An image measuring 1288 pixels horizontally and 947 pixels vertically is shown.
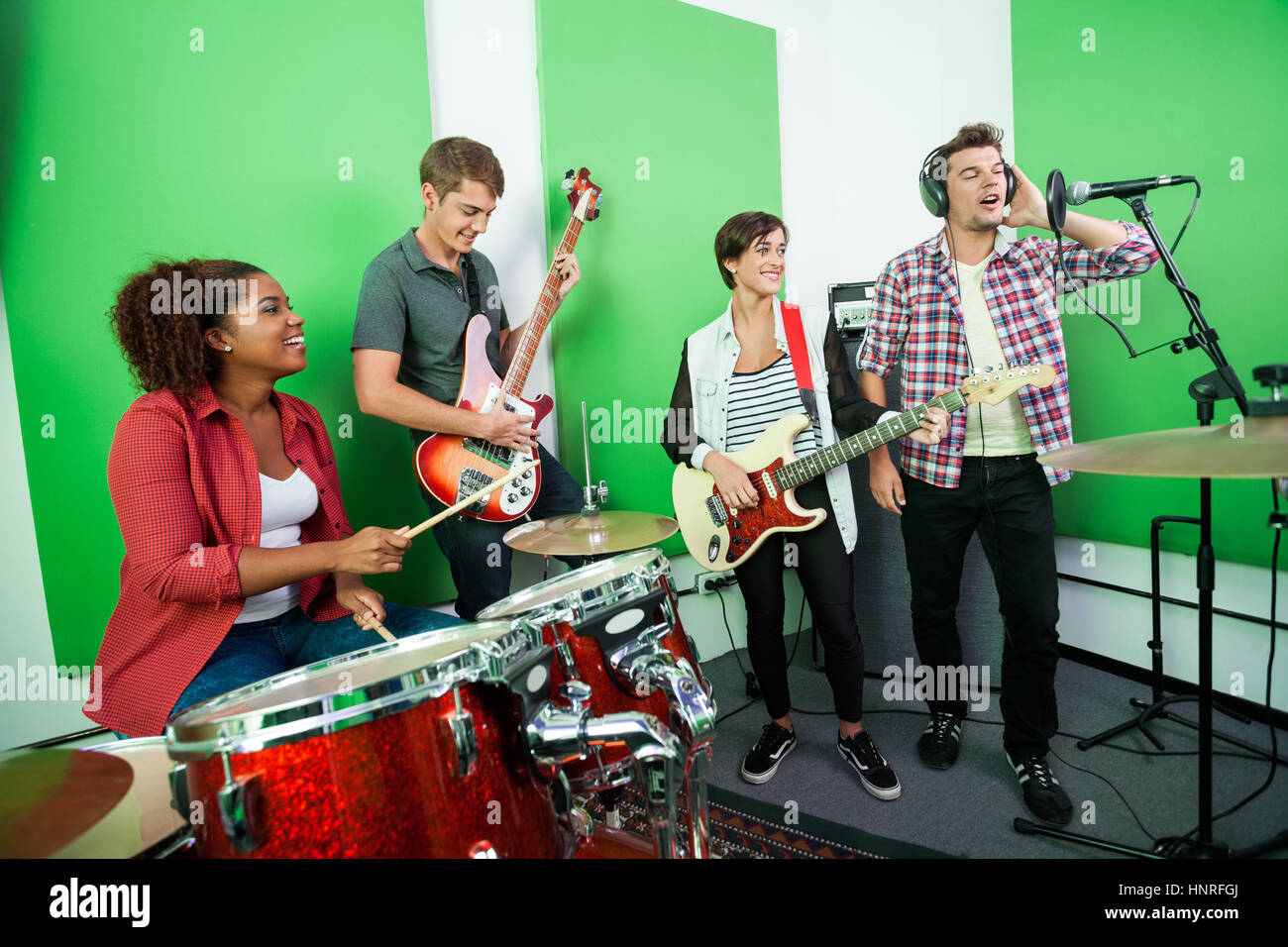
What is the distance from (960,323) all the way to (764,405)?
61cm

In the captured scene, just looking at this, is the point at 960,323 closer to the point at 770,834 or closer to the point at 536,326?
the point at 536,326

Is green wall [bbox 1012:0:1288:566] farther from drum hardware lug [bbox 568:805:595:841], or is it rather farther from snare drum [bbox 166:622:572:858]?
snare drum [bbox 166:622:572:858]

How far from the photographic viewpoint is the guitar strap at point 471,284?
2238 millimetres

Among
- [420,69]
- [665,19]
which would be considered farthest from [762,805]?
[665,19]

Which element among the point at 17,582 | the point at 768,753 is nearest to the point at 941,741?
the point at 768,753

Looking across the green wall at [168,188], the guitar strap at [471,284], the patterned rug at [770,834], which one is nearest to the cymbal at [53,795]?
the patterned rug at [770,834]

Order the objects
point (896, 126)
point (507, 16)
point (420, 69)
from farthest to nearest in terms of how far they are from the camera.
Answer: point (896, 126) → point (507, 16) → point (420, 69)

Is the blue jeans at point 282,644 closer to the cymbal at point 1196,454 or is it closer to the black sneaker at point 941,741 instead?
the cymbal at point 1196,454

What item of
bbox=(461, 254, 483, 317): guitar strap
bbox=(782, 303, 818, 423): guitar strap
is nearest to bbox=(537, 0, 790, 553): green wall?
bbox=(461, 254, 483, 317): guitar strap

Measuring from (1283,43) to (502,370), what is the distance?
8.14 feet

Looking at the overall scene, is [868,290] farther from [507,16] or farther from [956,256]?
[507,16]

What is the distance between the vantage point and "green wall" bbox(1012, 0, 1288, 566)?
2.18m

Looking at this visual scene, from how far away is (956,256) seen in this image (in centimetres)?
213

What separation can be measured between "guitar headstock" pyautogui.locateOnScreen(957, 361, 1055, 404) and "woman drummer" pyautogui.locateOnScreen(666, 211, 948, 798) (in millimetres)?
177
